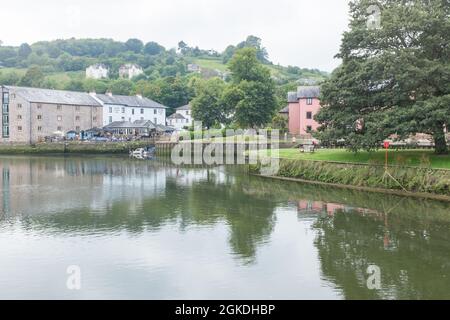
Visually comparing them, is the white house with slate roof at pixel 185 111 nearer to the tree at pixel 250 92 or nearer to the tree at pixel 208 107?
the tree at pixel 208 107

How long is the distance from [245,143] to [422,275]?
1936 inches

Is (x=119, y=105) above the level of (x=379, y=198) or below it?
above

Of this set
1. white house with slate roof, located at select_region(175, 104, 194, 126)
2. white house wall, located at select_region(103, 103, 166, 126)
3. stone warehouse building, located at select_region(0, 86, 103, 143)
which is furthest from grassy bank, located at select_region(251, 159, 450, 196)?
white house with slate roof, located at select_region(175, 104, 194, 126)

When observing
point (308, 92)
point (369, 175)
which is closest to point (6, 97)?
point (308, 92)

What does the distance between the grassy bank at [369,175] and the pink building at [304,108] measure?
32592mm

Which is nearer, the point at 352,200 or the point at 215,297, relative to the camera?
the point at 215,297

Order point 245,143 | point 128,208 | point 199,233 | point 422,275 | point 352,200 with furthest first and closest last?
point 245,143
point 352,200
point 128,208
point 199,233
point 422,275

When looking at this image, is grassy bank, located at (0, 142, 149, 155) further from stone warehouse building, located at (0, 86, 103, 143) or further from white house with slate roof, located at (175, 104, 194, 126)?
white house with slate roof, located at (175, 104, 194, 126)

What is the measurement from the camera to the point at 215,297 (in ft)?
48.0

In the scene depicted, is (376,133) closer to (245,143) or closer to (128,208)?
(128,208)

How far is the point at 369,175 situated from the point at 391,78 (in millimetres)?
6804

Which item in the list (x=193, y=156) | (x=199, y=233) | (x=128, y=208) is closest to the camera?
(x=199, y=233)

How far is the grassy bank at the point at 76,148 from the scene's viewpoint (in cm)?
8275

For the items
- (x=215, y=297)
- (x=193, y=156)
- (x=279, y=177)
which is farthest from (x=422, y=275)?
(x=193, y=156)
